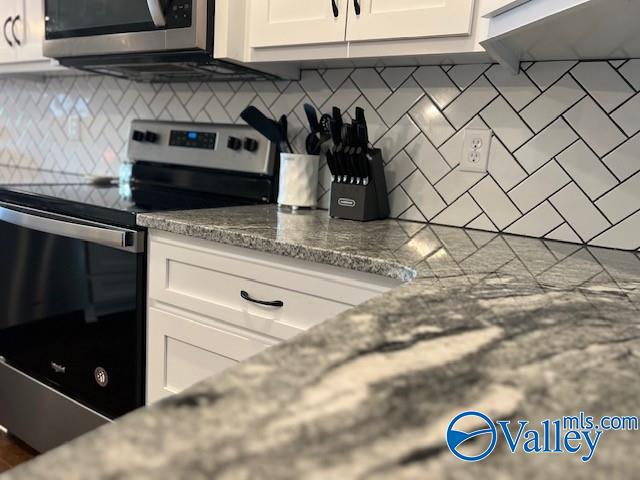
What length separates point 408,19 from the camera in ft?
4.09

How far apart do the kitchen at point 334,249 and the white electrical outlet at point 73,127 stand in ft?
1.09

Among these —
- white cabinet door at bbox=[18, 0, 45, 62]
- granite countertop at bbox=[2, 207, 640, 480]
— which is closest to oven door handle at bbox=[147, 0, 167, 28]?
white cabinet door at bbox=[18, 0, 45, 62]

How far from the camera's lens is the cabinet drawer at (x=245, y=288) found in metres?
1.08

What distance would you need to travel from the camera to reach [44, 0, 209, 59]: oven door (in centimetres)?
150

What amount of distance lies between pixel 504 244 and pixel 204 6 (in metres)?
1.09

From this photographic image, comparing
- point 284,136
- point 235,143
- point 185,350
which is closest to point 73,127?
point 235,143

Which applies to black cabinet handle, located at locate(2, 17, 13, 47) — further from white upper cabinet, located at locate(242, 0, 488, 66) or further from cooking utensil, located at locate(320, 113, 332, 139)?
cooking utensil, located at locate(320, 113, 332, 139)

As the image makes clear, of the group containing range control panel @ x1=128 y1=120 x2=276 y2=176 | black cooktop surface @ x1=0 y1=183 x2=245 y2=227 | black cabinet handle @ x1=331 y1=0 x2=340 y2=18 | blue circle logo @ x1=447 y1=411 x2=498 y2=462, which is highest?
black cabinet handle @ x1=331 y1=0 x2=340 y2=18

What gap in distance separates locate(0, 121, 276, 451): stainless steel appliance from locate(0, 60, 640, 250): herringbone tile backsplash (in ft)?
0.72

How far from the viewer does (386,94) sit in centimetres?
160

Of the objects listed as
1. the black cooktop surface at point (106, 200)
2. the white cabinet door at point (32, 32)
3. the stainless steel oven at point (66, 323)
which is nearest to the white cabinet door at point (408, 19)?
the black cooktop surface at point (106, 200)

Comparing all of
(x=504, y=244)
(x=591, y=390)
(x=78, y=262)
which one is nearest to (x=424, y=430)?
(x=591, y=390)

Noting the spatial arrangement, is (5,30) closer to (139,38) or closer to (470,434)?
(139,38)

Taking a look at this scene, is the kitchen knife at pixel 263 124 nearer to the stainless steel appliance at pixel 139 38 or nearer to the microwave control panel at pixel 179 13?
the stainless steel appliance at pixel 139 38
